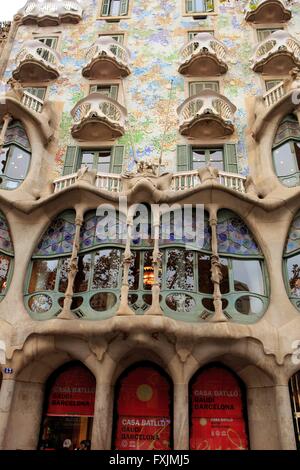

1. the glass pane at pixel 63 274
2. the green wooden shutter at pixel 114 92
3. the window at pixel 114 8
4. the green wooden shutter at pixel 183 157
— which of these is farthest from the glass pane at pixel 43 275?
the window at pixel 114 8

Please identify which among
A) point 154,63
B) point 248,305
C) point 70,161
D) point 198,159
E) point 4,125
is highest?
point 154,63

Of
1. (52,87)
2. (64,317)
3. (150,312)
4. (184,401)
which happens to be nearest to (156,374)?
→ (184,401)

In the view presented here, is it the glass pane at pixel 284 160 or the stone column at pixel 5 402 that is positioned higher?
the glass pane at pixel 284 160

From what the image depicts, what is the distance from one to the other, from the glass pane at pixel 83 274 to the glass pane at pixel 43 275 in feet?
2.77

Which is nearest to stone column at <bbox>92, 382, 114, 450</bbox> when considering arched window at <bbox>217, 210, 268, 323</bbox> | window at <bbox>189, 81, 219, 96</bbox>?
arched window at <bbox>217, 210, 268, 323</bbox>

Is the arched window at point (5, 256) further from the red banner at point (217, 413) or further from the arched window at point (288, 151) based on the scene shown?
the arched window at point (288, 151)

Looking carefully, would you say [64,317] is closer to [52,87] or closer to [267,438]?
[267,438]

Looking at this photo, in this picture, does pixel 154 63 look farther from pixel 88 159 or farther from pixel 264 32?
pixel 88 159

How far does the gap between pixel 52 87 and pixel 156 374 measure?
44.7 feet

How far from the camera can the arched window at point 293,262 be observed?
12.0 meters

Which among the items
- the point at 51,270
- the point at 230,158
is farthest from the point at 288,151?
the point at 51,270

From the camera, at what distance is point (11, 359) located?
11461mm

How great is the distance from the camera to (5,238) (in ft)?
44.0

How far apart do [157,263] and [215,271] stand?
1.81 m
